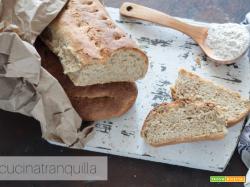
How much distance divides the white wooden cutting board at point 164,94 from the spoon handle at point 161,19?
22 millimetres

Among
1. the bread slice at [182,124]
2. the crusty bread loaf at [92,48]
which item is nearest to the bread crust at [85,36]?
the crusty bread loaf at [92,48]

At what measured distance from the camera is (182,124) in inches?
42.8

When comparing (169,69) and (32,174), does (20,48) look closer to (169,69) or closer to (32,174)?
(32,174)

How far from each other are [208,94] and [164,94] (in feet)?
0.39

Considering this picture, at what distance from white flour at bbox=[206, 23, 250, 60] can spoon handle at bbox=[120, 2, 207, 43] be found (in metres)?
0.04

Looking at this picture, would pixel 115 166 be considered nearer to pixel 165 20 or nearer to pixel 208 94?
pixel 208 94

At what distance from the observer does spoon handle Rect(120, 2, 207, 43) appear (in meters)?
1.28

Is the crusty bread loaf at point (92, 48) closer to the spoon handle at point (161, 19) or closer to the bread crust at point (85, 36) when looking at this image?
the bread crust at point (85, 36)

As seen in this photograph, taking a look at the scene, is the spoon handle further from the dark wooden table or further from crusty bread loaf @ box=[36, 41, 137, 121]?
the dark wooden table

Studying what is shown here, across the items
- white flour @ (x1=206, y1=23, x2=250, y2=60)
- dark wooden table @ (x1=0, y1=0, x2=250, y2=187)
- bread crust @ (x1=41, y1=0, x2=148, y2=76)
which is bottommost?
dark wooden table @ (x1=0, y1=0, x2=250, y2=187)

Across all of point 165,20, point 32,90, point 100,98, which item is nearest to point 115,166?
point 100,98

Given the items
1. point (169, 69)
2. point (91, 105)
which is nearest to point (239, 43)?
point (169, 69)

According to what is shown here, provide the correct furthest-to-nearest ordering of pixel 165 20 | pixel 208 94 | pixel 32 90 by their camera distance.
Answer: pixel 165 20 < pixel 208 94 < pixel 32 90

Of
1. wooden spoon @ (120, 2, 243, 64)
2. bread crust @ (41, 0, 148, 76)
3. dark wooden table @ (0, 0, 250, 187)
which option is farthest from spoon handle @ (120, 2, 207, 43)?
dark wooden table @ (0, 0, 250, 187)
